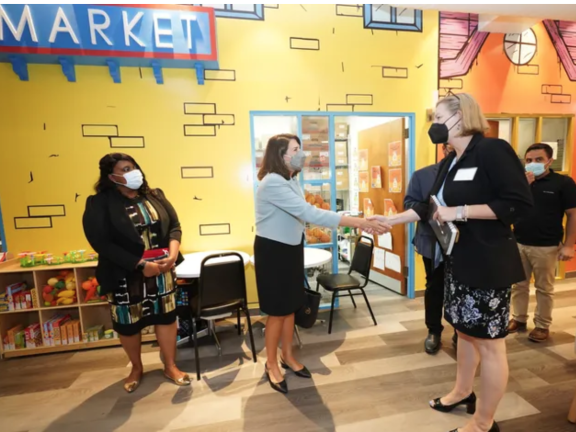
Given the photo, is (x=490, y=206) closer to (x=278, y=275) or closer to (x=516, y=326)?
(x=278, y=275)

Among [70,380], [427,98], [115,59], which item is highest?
[115,59]

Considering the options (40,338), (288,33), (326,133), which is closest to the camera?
(40,338)

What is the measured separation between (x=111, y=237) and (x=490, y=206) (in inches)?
79.8

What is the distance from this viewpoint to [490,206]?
Answer: 1301 mm

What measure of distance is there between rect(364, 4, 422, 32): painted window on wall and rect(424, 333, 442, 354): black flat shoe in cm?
301

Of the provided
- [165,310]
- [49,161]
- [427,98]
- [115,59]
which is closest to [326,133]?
[427,98]

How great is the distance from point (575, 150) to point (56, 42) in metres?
5.68

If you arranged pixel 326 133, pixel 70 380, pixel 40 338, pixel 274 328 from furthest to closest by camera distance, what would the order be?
pixel 326 133, pixel 40 338, pixel 70 380, pixel 274 328

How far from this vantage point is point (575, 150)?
157 inches

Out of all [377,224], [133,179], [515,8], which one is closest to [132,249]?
[133,179]

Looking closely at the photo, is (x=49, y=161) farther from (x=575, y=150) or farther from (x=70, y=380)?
(x=575, y=150)

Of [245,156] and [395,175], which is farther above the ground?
[245,156]

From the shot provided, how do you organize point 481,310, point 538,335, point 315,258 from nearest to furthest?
point 481,310 < point 538,335 < point 315,258

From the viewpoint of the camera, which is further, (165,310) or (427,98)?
(427,98)
